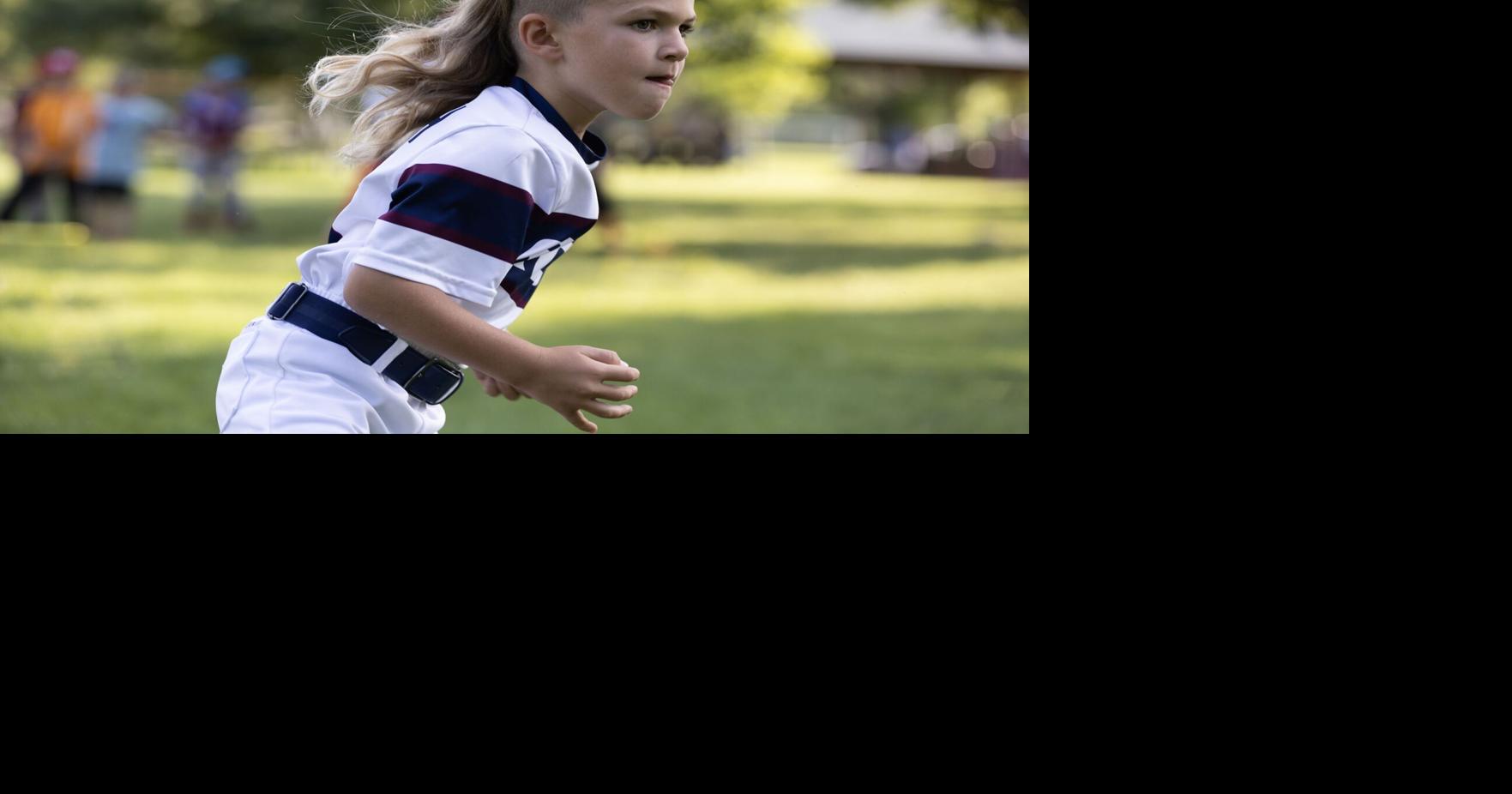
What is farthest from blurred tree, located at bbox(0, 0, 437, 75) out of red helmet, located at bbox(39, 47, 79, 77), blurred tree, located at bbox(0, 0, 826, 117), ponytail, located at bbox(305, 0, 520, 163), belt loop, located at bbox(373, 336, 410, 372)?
belt loop, located at bbox(373, 336, 410, 372)

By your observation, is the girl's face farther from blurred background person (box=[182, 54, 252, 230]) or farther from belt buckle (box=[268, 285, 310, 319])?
blurred background person (box=[182, 54, 252, 230])

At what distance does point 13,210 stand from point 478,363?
13729 mm

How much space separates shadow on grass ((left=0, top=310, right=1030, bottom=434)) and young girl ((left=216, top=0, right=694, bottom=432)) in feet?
10.7

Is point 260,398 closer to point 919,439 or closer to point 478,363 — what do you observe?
point 478,363

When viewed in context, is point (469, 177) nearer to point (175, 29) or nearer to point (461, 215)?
point (461, 215)

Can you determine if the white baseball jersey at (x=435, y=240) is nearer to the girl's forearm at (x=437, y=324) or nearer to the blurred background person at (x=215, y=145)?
the girl's forearm at (x=437, y=324)

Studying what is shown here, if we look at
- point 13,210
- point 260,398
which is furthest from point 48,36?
point 260,398

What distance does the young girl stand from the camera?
2.05 meters

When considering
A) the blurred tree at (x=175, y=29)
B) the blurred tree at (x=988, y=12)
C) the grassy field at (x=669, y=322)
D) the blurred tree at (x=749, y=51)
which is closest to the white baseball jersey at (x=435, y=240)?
the grassy field at (x=669, y=322)

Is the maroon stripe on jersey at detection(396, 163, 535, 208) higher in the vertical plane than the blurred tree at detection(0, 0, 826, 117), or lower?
lower

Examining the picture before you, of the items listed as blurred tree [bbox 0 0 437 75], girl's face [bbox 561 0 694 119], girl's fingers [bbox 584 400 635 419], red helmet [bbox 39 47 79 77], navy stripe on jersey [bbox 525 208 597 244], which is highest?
blurred tree [bbox 0 0 437 75]

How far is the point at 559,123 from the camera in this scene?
7.27ft

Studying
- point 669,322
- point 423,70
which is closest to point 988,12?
point 669,322

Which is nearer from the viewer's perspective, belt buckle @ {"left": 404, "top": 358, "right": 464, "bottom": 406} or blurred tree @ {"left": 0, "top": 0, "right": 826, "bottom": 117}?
belt buckle @ {"left": 404, "top": 358, "right": 464, "bottom": 406}
